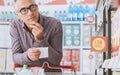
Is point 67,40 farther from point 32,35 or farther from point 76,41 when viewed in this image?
point 32,35

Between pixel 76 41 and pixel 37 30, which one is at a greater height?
pixel 37 30

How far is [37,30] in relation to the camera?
213cm

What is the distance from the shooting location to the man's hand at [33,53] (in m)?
2.09


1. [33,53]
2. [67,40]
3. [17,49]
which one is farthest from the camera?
[67,40]

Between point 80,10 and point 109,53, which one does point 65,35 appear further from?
point 109,53

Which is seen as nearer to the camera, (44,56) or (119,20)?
(119,20)

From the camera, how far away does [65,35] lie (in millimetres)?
6031

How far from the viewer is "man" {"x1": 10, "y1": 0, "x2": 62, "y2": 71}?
2.15m

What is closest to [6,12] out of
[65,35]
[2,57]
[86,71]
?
[2,57]

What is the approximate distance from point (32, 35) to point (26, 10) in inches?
7.0

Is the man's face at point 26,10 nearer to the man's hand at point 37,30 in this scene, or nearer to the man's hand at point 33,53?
the man's hand at point 37,30

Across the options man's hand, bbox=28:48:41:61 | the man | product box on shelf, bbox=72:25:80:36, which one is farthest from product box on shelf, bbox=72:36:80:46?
man's hand, bbox=28:48:41:61

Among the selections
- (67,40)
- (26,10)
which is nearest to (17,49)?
(26,10)

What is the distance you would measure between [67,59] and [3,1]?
181 centimetres
